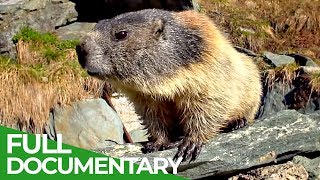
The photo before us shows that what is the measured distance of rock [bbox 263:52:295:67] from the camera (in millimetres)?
10164

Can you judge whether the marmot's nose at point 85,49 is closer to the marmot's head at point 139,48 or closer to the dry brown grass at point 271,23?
the marmot's head at point 139,48

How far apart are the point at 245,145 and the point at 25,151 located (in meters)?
1.80

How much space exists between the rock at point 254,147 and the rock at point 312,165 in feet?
0.30

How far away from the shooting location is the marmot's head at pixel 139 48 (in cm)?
479

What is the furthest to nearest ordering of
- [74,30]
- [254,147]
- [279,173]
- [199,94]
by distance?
[74,30]
[279,173]
[254,147]
[199,94]

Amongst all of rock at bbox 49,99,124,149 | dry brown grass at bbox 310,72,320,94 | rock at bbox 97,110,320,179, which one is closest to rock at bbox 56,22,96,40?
rock at bbox 49,99,124,149

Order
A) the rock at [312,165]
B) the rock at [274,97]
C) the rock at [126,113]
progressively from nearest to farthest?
the rock at [312,165] → the rock at [274,97] → the rock at [126,113]

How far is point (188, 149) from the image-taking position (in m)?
5.23

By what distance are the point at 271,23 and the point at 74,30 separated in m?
3.31

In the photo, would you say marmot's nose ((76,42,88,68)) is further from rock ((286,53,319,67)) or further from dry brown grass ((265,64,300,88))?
rock ((286,53,319,67))

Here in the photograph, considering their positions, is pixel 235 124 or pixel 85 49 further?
pixel 235 124

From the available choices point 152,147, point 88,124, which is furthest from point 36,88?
point 152,147

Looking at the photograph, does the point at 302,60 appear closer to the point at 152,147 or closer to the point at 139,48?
the point at 152,147

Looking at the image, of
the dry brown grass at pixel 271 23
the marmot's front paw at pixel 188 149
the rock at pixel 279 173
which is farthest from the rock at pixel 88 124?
the marmot's front paw at pixel 188 149
